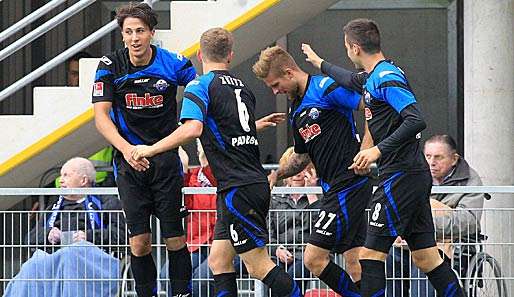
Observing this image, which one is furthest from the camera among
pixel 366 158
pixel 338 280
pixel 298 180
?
pixel 298 180

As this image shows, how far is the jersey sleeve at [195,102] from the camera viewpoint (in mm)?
8055

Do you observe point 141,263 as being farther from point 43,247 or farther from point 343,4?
point 343,4

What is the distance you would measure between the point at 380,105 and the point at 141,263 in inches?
69.8

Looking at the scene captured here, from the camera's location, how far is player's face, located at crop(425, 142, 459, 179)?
973 cm

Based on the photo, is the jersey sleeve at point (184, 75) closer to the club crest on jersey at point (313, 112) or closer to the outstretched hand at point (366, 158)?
the club crest on jersey at point (313, 112)

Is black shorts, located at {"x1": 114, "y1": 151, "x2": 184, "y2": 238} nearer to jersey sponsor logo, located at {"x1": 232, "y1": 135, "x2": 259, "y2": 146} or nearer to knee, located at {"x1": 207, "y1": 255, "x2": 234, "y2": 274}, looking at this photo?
knee, located at {"x1": 207, "y1": 255, "x2": 234, "y2": 274}

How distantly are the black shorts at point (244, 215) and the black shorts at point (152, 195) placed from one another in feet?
1.62

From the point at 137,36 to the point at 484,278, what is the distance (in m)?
2.65

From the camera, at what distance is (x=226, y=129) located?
8.19m

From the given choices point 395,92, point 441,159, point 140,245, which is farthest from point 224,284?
point 441,159

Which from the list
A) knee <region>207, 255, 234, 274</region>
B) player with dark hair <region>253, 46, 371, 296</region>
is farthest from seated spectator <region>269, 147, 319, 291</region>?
knee <region>207, 255, 234, 274</region>

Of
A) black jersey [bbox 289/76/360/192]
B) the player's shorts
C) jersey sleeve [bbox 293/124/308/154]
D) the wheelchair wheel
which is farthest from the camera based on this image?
the wheelchair wheel

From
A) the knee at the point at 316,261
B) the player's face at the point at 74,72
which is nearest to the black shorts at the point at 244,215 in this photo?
the knee at the point at 316,261

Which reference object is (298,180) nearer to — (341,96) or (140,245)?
(341,96)
